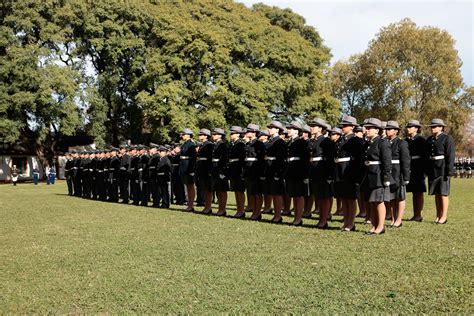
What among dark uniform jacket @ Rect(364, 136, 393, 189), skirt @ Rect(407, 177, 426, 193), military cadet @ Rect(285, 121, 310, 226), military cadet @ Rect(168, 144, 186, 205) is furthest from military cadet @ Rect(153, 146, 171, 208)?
dark uniform jacket @ Rect(364, 136, 393, 189)

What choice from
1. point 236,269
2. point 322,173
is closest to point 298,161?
point 322,173

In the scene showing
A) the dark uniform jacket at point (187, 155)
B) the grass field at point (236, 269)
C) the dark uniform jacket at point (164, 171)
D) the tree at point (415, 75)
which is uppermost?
the tree at point (415, 75)

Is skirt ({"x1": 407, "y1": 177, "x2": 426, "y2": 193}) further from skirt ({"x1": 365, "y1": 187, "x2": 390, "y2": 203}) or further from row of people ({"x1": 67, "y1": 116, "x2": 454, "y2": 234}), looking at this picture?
skirt ({"x1": 365, "y1": 187, "x2": 390, "y2": 203})

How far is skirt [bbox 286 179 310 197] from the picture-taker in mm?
10672

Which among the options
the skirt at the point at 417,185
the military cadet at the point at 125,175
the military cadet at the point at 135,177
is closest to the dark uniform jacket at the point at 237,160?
the skirt at the point at 417,185

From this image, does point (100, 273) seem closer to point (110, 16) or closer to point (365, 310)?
point (365, 310)

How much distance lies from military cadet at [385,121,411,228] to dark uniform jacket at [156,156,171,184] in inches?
278

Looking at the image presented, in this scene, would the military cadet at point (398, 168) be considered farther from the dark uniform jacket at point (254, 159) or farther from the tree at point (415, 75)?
the tree at point (415, 75)

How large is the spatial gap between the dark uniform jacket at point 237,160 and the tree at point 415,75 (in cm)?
3471

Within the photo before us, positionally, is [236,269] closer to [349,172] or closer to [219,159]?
[349,172]

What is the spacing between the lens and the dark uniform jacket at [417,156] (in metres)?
11.4

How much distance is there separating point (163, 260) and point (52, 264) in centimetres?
149

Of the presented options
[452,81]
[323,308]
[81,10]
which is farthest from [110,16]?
[323,308]

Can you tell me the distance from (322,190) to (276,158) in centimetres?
151
